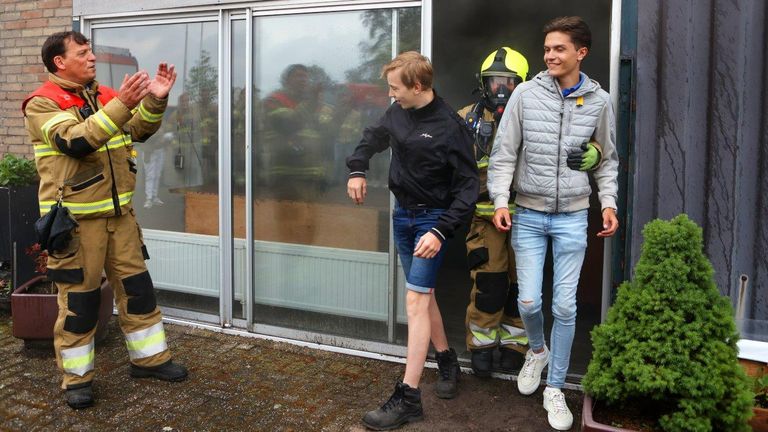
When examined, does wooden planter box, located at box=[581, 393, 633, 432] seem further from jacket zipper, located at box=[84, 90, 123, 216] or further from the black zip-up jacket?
jacket zipper, located at box=[84, 90, 123, 216]

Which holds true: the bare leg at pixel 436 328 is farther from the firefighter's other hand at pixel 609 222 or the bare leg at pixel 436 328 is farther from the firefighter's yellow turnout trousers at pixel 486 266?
the firefighter's other hand at pixel 609 222

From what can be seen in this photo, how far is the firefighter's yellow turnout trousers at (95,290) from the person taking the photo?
4.21 metres

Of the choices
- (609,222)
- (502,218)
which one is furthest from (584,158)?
(502,218)

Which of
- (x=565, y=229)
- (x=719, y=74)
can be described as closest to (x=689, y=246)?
(x=565, y=229)

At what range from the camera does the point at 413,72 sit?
3742 millimetres

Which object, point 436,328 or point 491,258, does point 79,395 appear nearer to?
point 436,328

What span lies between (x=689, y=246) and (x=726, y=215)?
0.97m

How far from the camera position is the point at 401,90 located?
3.80 metres

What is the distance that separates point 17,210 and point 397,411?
3.65m

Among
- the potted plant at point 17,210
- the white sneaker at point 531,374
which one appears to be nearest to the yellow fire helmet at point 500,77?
the white sneaker at point 531,374

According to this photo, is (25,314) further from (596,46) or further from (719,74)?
(596,46)

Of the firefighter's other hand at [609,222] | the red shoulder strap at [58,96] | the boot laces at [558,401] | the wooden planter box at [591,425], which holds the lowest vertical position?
the boot laces at [558,401]

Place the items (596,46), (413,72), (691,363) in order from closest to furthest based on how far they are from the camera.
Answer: (691,363)
(413,72)
(596,46)

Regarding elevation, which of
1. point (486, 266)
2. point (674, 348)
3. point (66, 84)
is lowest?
point (674, 348)
